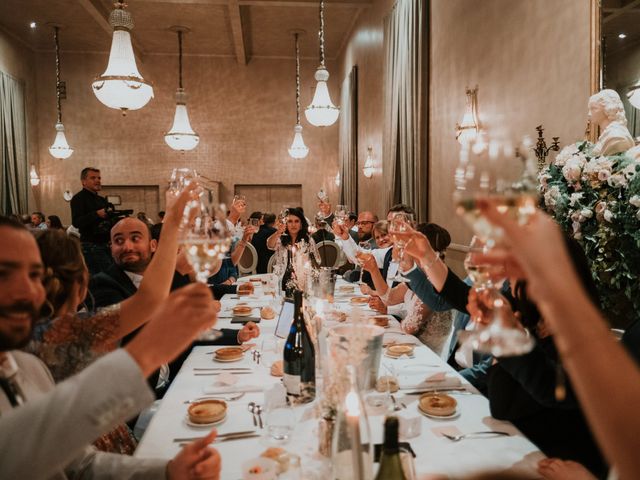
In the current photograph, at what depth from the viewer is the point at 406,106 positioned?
571cm

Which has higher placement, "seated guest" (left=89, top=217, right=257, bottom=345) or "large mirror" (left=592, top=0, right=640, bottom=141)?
"large mirror" (left=592, top=0, right=640, bottom=141)

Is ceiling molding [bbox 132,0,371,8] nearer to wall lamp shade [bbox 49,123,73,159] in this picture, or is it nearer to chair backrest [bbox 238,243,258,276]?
wall lamp shade [bbox 49,123,73,159]

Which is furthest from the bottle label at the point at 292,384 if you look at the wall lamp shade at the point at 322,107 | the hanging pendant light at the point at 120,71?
the wall lamp shade at the point at 322,107

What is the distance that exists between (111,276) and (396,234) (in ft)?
5.20

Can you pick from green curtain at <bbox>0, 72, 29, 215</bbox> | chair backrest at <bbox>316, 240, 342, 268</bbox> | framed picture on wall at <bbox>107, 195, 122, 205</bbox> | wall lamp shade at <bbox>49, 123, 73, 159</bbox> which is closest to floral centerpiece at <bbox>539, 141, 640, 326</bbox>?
chair backrest at <bbox>316, 240, 342, 268</bbox>

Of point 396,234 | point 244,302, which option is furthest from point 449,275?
point 244,302

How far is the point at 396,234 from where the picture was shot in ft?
6.14

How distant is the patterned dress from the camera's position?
1.33 metres

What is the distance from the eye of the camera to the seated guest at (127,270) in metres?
2.38

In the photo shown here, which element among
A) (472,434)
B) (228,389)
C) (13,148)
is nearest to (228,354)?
(228,389)

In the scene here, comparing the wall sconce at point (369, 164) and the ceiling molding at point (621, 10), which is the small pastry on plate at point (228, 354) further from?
the wall sconce at point (369, 164)

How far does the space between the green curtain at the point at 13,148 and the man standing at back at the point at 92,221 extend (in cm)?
494

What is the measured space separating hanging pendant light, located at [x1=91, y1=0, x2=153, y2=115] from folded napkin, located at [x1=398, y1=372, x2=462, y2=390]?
3.21 meters

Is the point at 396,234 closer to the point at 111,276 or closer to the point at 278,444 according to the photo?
the point at 278,444
